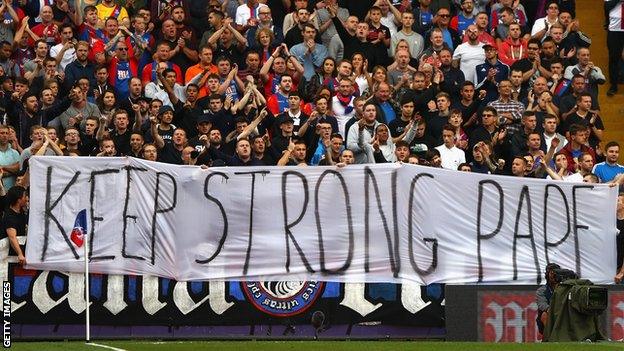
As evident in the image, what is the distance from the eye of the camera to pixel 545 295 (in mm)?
20594

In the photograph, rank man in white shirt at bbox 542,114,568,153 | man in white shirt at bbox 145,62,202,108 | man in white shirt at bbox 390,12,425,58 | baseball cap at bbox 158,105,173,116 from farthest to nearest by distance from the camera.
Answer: man in white shirt at bbox 390,12,425,58 → man in white shirt at bbox 542,114,568,153 → man in white shirt at bbox 145,62,202,108 → baseball cap at bbox 158,105,173,116

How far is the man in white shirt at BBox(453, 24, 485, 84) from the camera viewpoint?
2758 cm

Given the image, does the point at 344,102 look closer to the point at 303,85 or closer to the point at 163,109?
the point at 303,85

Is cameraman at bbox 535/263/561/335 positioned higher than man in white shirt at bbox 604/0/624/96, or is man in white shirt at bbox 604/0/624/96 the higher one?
man in white shirt at bbox 604/0/624/96

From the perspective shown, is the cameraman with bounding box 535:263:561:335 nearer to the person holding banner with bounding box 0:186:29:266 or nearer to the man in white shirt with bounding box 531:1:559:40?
the person holding banner with bounding box 0:186:29:266

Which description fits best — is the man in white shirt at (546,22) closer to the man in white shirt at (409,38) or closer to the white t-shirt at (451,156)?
the man in white shirt at (409,38)

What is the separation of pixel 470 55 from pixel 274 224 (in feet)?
20.8

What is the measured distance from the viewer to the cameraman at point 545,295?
66.2 feet

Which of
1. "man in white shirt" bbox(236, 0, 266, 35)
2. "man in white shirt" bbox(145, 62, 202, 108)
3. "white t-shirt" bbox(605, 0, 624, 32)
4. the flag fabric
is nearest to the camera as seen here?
the flag fabric

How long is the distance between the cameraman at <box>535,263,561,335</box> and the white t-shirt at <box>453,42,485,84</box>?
727 cm

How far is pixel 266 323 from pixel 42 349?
13.0 feet

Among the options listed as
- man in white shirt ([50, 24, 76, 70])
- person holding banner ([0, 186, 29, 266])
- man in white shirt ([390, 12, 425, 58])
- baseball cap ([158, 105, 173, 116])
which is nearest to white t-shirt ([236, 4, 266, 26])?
man in white shirt ([390, 12, 425, 58])

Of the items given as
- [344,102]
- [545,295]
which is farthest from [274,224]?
[545,295]

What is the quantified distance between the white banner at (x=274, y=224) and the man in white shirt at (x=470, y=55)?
15.6ft
